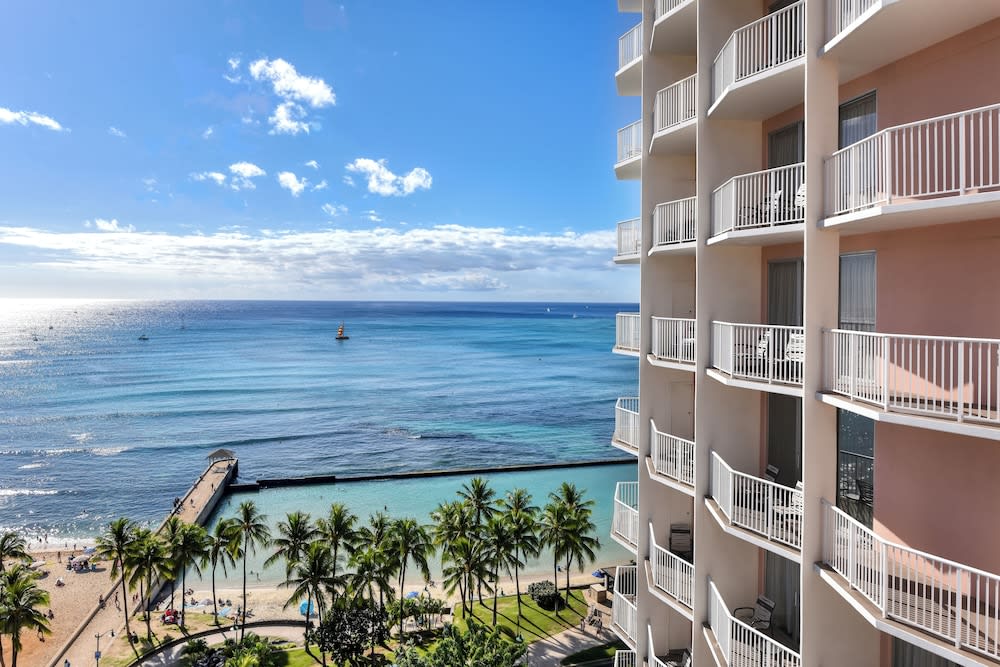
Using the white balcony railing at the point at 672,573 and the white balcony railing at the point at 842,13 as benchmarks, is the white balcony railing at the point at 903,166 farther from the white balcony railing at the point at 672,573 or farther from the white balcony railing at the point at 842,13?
the white balcony railing at the point at 672,573

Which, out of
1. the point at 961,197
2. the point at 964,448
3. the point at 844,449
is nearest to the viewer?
the point at 961,197

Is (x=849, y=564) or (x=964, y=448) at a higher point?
(x=964, y=448)

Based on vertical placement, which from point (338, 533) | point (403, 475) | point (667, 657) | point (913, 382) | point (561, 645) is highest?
point (913, 382)

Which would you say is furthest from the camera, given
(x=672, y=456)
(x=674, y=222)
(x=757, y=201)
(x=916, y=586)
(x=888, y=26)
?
(x=674, y=222)

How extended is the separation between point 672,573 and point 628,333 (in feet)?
19.9

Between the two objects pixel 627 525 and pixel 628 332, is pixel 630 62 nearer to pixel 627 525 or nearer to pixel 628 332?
pixel 628 332

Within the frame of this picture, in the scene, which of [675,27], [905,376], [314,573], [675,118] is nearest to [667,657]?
[905,376]

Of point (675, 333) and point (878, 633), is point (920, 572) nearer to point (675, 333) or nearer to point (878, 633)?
point (878, 633)

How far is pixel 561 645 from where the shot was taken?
24.7m

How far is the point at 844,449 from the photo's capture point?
10.1 meters

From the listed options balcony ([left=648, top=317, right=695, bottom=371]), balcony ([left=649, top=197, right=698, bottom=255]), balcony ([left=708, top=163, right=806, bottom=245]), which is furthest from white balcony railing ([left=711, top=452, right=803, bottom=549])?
balcony ([left=649, top=197, right=698, bottom=255])

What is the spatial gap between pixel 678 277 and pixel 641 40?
6.34 metres

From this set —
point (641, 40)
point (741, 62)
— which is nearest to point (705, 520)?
point (741, 62)

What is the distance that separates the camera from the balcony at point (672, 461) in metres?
12.8
